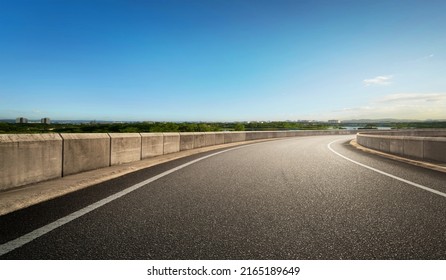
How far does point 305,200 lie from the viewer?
5.41 m

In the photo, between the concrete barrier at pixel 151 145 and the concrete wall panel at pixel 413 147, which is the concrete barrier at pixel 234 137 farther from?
the concrete wall panel at pixel 413 147

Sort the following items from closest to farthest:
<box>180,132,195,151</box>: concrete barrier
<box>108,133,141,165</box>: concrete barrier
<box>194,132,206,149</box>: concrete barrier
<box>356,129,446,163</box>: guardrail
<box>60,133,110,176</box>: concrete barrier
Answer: <box>60,133,110,176</box>: concrete barrier, <box>108,133,141,165</box>: concrete barrier, <box>356,129,446,163</box>: guardrail, <box>180,132,195,151</box>: concrete barrier, <box>194,132,206,149</box>: concrete barrier

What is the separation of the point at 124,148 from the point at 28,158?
420 centimetres

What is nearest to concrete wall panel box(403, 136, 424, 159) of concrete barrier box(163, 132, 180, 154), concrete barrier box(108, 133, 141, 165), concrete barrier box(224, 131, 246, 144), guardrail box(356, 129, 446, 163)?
guardrail box(356, 129, 446, 163)

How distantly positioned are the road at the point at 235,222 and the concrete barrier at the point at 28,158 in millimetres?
1098

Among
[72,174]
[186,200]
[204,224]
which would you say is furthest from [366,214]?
[72,174]

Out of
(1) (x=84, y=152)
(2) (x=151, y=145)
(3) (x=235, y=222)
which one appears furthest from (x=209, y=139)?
(3) (x=235, y=222)

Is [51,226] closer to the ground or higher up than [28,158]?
closer to the ground

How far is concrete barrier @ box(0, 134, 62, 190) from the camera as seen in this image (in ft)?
17.9

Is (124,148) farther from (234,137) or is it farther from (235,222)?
(234,137)

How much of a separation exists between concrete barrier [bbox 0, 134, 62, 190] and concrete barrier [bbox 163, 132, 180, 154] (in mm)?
7387

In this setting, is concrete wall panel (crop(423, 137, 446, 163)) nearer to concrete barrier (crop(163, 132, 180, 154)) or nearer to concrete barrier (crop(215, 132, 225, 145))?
concrete barrier (crop(163, 132, 180, 154))

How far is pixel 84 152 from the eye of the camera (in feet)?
25.9
